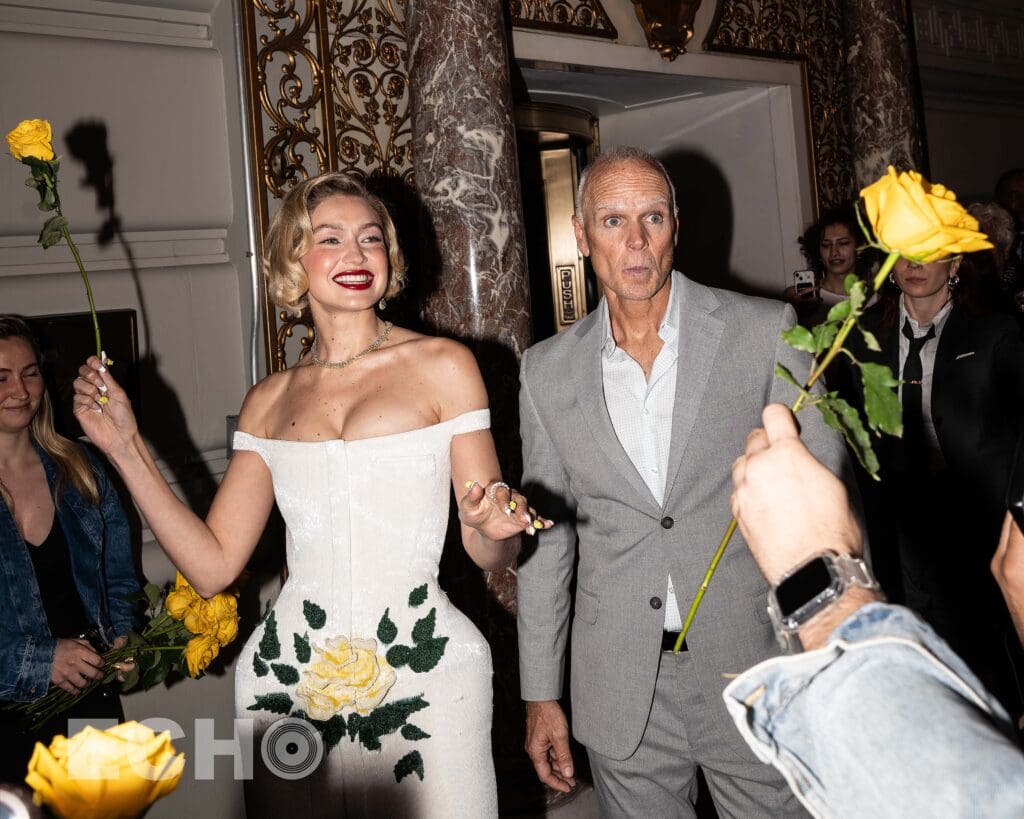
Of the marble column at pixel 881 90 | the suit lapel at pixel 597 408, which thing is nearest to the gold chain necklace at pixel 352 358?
the suit lapel at pixel 597 408

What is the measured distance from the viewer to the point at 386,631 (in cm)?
207

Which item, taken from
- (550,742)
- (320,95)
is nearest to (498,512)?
(550,742)

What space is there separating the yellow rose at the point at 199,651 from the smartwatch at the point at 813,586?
1933 millimetres

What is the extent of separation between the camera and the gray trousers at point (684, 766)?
2016mm

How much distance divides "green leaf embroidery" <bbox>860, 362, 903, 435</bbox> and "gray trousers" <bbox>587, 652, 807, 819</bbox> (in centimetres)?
111

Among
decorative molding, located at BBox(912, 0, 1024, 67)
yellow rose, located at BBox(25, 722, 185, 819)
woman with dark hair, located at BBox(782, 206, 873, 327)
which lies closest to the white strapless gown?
yellow rose, located at BBox(25, 722, 185, 819)

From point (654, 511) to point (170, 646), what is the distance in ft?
4.51

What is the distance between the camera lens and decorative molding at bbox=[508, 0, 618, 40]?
462cm

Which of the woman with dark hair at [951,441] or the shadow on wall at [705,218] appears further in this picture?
the shadow on wall at [705,218]

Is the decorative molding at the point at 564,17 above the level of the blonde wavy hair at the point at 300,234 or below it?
above

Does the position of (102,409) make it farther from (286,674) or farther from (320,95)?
(320,95)

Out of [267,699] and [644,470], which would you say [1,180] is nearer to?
[267,699]

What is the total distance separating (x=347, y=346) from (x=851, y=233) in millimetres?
3688

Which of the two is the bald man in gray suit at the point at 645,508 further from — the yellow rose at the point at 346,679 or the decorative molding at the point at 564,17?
the decorative molding at the point at 564,17
